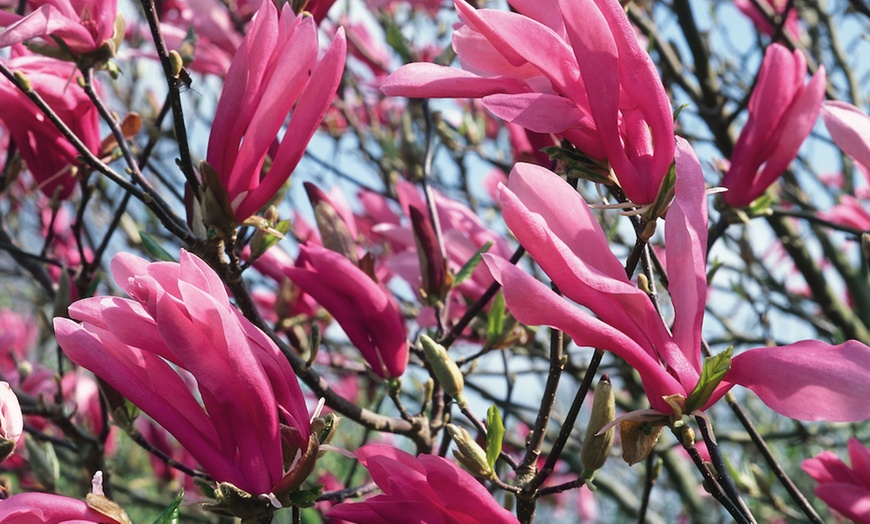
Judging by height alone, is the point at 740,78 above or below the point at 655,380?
above

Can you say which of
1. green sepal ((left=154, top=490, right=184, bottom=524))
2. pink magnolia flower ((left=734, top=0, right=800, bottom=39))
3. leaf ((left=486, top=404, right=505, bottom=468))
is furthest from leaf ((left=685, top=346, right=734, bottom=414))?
pink magnolia flower ((left=734, top=0, right=800, bottom=39))

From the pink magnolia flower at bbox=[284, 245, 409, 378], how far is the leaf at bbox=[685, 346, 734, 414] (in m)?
0.53

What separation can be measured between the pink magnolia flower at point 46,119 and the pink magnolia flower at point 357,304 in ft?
1.41

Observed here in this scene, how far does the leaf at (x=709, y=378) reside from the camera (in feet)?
2.46

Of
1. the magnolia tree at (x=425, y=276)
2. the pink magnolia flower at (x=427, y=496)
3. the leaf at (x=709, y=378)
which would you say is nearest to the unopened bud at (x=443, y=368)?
the magnolia tree at (x=425, y=276)

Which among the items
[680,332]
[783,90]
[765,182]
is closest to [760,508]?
[765,182]

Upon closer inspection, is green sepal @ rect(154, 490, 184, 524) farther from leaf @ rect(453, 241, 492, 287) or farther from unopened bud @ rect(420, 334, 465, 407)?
leaf @ rect(453, 241, 492, 287)

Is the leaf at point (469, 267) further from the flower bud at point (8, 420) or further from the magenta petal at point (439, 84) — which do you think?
the flower bud at point (8, 420)

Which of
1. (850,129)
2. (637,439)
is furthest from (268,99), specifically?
(850,129)

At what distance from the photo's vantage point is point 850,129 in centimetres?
102

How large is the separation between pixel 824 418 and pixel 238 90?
2.23 feet

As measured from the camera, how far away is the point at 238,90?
3.12 feet

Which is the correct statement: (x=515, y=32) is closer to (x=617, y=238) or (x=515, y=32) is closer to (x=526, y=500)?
(x=526, y=500)

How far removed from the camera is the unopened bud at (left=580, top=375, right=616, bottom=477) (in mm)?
896
